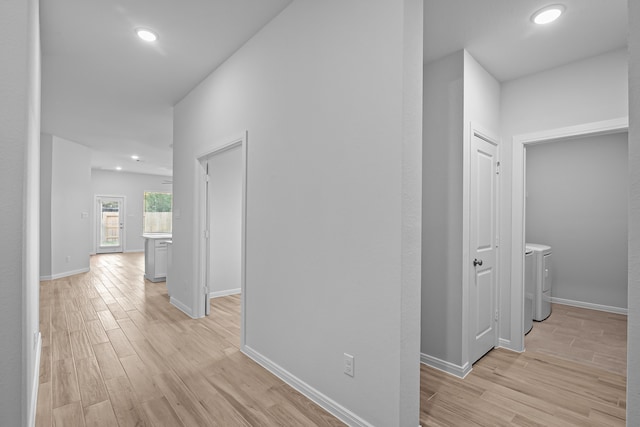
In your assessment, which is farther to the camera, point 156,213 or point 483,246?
point 156,213

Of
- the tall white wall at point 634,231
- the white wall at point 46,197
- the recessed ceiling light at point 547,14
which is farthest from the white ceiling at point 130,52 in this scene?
the tall white wall at point 634,231

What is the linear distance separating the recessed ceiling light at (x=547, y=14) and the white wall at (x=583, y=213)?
276cm

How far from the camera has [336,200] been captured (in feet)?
6.52

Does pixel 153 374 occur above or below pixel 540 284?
below

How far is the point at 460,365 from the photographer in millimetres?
2564

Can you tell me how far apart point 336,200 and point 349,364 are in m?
1.00

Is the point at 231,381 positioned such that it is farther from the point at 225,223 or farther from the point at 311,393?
the point at 225,223

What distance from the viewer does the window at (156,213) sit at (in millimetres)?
11266

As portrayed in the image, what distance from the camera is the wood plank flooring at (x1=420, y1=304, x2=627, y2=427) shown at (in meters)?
2.01

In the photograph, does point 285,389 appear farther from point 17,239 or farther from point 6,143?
point 6,143

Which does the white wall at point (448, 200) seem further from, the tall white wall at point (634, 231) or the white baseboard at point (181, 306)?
the white baseboard at point (181, 306)

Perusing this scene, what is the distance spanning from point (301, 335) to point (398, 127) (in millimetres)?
1556

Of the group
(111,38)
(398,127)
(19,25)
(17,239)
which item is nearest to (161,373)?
(17,239)

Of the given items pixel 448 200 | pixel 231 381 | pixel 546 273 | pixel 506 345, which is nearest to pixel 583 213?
pixel 546 273
